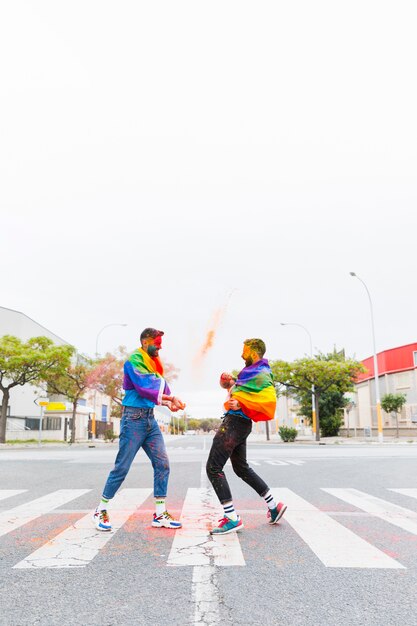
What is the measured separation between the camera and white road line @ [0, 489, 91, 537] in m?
5.53

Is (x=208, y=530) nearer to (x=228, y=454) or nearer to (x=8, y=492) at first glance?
(x=228, y=454)

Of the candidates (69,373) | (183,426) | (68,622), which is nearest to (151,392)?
(68,622)

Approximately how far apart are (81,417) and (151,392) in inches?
2667

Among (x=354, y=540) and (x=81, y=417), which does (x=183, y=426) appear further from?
(x=354, y=540)

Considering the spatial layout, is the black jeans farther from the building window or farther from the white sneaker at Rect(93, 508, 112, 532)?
the building window

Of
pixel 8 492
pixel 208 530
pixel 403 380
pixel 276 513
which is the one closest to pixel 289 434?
pixel 403 380

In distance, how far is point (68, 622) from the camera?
9.23 ft

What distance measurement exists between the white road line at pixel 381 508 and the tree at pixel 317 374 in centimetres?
3272

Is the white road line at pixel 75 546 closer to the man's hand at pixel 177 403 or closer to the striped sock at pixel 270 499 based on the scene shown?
the man's hand at pixel 177 403

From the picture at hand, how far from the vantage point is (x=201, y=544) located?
452 centimetres

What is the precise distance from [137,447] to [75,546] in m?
1.02

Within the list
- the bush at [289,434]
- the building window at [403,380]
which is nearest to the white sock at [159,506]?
the bush at [289,434]

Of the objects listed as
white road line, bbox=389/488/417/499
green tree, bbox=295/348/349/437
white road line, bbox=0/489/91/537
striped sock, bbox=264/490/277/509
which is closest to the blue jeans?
striped sock, bbox=264/490/277/509

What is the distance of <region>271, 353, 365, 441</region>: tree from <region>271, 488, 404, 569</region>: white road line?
34.8 metres
